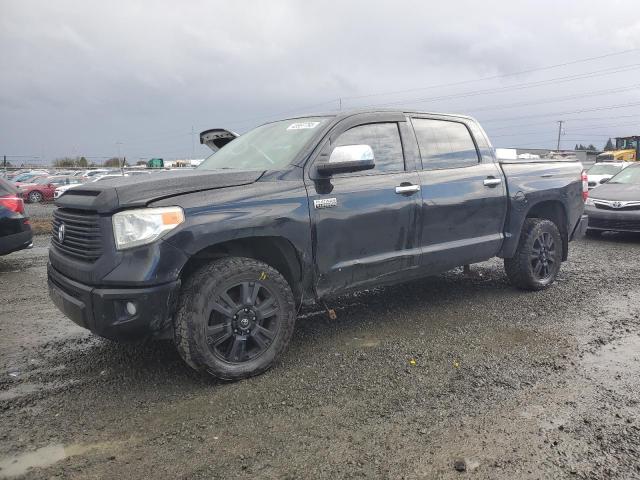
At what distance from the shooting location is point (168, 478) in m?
2.40

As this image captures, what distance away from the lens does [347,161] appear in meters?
3.68

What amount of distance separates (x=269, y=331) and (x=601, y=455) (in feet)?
6.75

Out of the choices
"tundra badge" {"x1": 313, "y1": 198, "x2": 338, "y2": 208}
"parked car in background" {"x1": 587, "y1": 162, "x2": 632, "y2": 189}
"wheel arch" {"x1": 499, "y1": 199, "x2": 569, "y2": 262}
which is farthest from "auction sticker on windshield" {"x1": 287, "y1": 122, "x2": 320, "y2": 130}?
"parked car in background" {"x1": 587, "y1": 162, "x2": 632, "y2": 189}

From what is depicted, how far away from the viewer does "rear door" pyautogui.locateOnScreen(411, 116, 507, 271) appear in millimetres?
4465

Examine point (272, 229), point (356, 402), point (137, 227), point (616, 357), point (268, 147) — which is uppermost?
point (268, 147)

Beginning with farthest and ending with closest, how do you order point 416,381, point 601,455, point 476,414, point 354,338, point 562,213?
1. point 562,213
2. point 354,338
3. point 416,381
4. point 476,414
5. point 601,455

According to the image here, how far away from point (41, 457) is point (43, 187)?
94.3ft

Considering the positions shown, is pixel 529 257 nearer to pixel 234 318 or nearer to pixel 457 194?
pixel 457 194

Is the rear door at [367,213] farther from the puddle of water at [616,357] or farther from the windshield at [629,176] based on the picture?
the windshield at [629,176]

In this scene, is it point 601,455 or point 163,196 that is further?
point 163,196

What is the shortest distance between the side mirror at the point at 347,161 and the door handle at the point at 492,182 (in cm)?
171

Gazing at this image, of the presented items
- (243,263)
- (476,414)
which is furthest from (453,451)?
(243,263)

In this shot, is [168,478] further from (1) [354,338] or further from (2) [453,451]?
(1) [354,338]

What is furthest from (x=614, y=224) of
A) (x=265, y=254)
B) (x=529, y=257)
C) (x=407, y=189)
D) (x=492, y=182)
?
(x=265, y=254)
